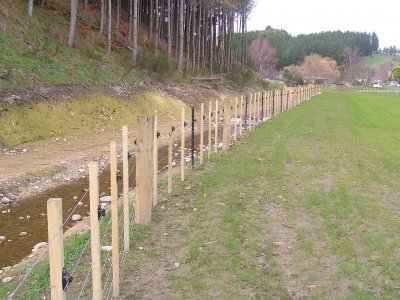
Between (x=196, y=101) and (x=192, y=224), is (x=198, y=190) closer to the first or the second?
(x=192, y=224)

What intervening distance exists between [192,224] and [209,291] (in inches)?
91.4

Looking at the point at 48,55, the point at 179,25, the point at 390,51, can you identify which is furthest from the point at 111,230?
the point at 390,51

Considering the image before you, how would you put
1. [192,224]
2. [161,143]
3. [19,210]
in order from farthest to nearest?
1. [161,143]
2. [19,210]
3. [192,224]

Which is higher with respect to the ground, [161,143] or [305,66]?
[305,66]

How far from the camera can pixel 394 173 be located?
1123 cm

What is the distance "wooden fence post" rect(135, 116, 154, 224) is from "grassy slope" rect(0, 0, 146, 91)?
9.45m

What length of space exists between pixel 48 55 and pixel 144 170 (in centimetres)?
1453

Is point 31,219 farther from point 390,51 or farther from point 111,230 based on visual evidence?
point 390,51

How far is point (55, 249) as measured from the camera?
305 centimetres

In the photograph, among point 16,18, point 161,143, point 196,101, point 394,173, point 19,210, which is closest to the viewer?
point 19,210

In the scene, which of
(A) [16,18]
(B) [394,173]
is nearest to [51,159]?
(B) [394,173]

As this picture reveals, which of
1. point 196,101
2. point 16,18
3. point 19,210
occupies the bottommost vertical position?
point 19,210

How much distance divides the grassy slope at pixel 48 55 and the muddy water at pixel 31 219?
6.15m

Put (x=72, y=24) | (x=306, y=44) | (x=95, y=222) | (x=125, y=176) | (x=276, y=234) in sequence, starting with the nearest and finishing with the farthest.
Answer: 1. (x=95, y=222)
2. (x=125, y=176)
3. (x=276, y=234)
4. (x=72, y=24)
5. (x=306, y=44)
